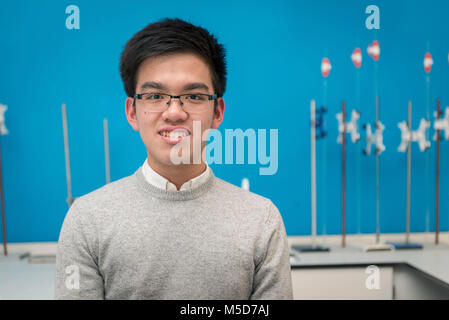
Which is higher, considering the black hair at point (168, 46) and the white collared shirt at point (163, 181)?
the black hair at point (168, 46)

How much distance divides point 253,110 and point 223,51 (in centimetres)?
117

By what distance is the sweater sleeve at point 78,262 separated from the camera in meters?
0.81

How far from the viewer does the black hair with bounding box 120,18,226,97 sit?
2.72ft

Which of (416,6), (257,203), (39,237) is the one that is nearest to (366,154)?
(416,6)

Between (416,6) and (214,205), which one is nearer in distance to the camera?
(214,205)

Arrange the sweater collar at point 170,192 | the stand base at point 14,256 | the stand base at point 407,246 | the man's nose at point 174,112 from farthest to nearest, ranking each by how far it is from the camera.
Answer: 1. the stand base at point 407,246
2. the stand base at point 14,256
3. the sweater collar at point 170,192
4. the man's nose at point 174,112

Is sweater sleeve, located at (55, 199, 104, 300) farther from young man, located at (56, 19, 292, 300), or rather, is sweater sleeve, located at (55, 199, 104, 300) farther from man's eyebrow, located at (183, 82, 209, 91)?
man's eyebrow, located at (183, 82, 209, 91)

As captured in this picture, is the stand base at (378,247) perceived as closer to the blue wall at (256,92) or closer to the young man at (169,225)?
the blue wall at (256,92)

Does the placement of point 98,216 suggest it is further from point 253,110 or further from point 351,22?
point 351,22

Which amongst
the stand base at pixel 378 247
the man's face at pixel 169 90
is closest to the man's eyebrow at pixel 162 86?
the man's face at pixel 169 90

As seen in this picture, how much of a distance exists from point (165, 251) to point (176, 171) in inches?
7.1

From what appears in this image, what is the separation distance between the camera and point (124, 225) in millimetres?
854

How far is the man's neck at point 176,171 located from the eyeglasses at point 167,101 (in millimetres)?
146
